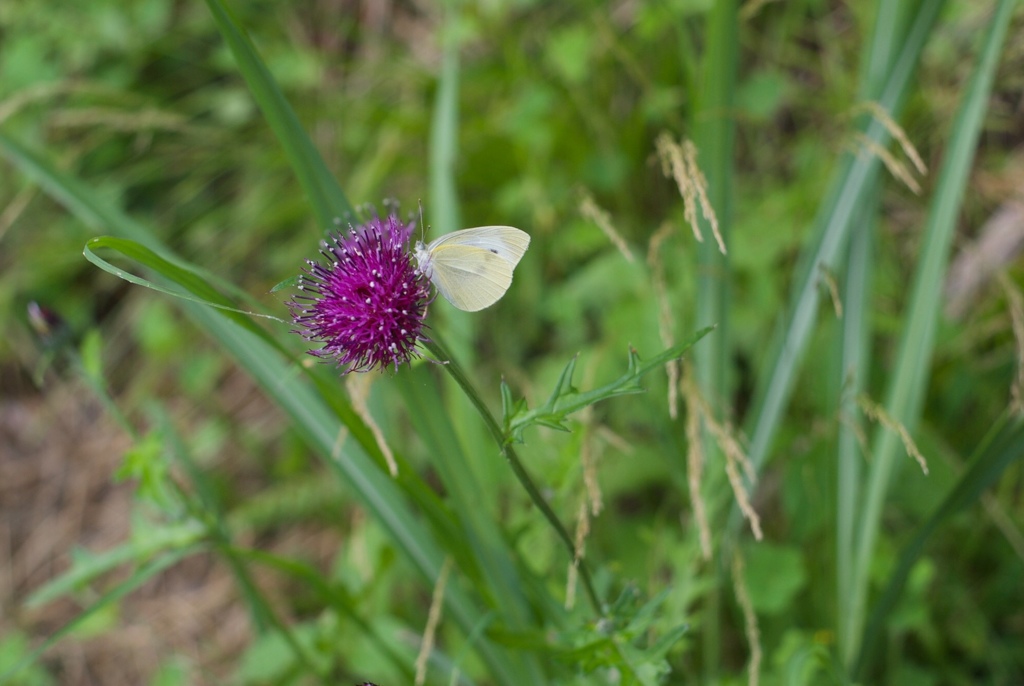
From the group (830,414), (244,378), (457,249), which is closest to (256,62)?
(457,249)

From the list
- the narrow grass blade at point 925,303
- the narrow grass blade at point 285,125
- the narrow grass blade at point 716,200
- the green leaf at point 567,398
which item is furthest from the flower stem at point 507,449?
the narrow grass blade at point 925,303

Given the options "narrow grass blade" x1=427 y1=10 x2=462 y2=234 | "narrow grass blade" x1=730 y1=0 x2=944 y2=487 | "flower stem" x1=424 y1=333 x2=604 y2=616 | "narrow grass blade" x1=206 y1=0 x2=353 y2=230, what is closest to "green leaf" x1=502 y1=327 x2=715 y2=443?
"flower stem" x1=424 y1=333 x2=604 y2=616

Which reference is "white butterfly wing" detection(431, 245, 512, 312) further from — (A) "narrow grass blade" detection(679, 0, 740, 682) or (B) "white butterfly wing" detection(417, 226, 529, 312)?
(A) "narrow grass blade" detection(679, 0, 740, 682)

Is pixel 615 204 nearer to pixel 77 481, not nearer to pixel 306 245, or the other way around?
pixel 306 245

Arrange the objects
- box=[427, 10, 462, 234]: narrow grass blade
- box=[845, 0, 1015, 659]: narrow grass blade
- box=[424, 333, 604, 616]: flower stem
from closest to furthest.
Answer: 1. box=[424, 333, 604, 616]: flower stem
2. box=[845, 0, 1015, 659]: narrow grass blade
3. box=[427, 10, 462, 234]: narrow grass blade

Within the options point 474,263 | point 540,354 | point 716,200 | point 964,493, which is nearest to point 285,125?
point 474,263

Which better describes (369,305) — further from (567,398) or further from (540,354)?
(540,354)
